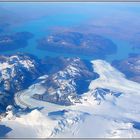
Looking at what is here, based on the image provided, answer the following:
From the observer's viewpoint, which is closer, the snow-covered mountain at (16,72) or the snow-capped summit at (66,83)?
the snow-capped summit at (66,83)

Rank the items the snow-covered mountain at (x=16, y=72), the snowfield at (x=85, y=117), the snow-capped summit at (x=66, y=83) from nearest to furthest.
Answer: the snowfield at (x=85, y=117), the snow-capped summit at (x=66, y=83), the snow-covered mountain at (x=16, y=72)

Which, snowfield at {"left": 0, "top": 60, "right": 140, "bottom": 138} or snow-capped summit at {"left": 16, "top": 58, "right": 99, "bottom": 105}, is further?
snow-capped summit at {"left": 16, "top": 58, "right": 99, "bottom": 105}

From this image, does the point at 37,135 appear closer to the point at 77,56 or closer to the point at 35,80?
the point at 35,80

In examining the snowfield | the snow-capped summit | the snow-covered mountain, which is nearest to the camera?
the snowfield

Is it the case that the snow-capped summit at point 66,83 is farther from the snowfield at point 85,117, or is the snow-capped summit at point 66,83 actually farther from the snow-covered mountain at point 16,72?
the snow-covered mountain at point 16,72

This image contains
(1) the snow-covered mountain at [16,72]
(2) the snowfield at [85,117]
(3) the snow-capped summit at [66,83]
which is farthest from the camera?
(1) the snow-covered mountain at [16,72]

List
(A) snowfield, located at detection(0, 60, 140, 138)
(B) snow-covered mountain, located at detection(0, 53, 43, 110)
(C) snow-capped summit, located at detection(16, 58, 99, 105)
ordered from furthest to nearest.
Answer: (B) snow-covered mountain, located at detection(0, 53, 43, 110) → (C) snow-capped summit, located at detection(16, 58, 99, 105) → (A) snowfield, located at detection(0, 60, 140, 138)

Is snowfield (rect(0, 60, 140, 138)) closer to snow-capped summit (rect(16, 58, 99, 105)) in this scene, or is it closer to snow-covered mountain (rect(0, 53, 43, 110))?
snow-capped summit (rect(16, 58, 99, 105))

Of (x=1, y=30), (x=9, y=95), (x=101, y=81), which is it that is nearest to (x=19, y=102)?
(x=9, y=95)

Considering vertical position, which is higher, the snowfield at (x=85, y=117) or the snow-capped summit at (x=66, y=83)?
the snowfield at (x=85, y=117)
